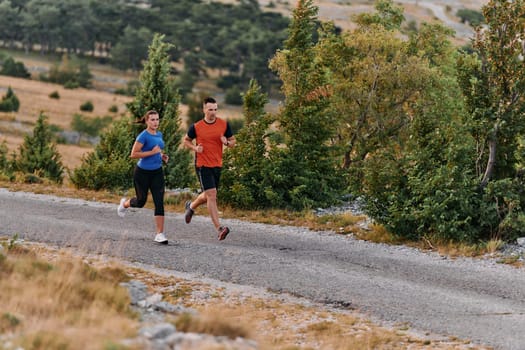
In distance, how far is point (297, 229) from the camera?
13258mm

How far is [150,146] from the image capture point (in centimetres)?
1089

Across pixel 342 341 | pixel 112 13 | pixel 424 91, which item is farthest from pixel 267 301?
pixel 112 13

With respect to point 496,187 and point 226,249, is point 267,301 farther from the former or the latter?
point 496,187

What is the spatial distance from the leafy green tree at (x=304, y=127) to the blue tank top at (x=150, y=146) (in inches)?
193

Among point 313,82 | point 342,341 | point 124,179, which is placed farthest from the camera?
point 124,179

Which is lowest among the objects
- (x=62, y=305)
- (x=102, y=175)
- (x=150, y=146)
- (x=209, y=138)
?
(x=102, y=175)

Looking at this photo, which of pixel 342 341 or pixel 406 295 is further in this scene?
pixel 406 295

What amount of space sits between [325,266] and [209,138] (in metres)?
2.91

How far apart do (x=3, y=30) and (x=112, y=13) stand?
18.7 m

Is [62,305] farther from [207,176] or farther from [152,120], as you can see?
[207,176]

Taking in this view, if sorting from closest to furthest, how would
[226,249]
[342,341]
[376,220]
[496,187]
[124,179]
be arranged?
[342,341] → [226,249] → [496,187] → [376,220] → [124,179]

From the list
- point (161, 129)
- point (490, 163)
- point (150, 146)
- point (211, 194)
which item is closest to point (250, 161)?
point (211, 194)

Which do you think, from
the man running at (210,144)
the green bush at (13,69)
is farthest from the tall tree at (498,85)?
the green bush at (13,69)

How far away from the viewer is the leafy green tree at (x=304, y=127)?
1583cm
